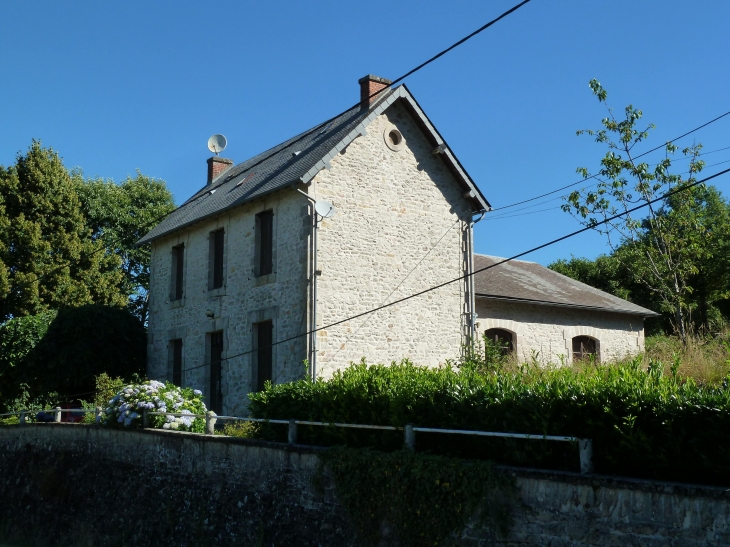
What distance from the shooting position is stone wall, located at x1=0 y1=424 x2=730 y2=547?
6324 mm

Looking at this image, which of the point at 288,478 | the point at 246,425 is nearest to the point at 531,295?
the point at 246,425

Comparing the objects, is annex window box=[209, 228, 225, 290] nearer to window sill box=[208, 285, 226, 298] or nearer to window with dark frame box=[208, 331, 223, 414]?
window sill box=[208, 285, 226, 298]

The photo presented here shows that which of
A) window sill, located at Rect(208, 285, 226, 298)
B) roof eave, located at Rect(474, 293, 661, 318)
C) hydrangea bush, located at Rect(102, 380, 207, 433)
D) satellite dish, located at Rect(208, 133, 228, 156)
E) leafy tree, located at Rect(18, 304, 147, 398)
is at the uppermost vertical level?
satellite dish, located at Rect(208, 133, 228, 156)

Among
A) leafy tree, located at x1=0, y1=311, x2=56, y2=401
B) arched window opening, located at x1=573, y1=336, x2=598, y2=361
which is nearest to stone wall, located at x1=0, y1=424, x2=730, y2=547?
leafy tree, located at x1=0, y1=311, x2=56, y2=401

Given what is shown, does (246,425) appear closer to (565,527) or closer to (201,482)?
(201,482)

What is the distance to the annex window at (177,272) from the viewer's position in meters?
21.1

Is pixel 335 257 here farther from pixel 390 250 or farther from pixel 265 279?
pixel 265 279

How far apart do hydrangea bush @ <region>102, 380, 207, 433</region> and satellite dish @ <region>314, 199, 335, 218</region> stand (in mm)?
4522

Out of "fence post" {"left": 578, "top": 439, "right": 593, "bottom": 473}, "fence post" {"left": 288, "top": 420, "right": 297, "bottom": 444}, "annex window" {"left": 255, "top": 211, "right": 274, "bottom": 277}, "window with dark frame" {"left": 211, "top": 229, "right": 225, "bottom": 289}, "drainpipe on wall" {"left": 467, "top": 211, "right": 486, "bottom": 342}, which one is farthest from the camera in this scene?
"window with dark frame" {"left": 211, "top": 229, "right": 225, "bottom": 289}

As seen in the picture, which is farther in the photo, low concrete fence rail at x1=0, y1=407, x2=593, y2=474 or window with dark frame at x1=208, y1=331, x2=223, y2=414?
window with dark frame at x1=208, y1=331, x2=223, y2=414

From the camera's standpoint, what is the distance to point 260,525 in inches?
406

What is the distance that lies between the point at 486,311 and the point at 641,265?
536cm

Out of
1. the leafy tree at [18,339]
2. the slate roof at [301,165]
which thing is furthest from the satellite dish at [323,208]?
the leafy tree at [18,339]

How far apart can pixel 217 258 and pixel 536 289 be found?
880 cm
